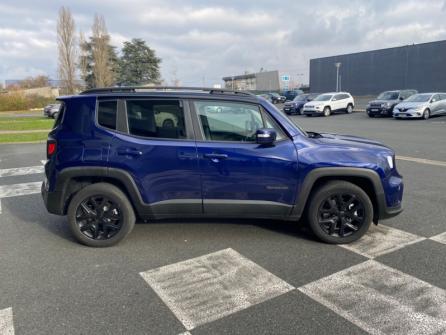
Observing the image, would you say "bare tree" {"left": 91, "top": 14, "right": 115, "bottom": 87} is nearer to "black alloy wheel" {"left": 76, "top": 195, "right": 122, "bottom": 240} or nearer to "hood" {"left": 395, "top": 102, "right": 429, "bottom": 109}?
"hood" {"left": 395, "top": 102, "right": 429, "bottom": 109}

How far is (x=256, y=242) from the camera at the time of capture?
4070 millimetres

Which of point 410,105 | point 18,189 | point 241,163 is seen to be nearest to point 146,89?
point 241,163

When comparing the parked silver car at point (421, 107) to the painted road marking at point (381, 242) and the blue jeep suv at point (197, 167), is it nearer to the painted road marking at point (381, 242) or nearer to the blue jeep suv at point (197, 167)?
the painted road marking at point (381, 242)

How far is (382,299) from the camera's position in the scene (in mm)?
2926

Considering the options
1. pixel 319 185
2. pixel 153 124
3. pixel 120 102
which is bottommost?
pixel 319 185

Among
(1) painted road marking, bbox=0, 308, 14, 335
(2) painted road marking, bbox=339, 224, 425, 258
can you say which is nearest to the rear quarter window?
(1) painted road marking, bbox=0, 308, 14, 335

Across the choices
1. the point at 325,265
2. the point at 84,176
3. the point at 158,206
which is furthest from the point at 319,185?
the point at 84,176

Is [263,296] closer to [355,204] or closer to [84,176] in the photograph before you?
[355,204]

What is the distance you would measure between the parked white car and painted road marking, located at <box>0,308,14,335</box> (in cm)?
2548

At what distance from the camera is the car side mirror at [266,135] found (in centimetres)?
365

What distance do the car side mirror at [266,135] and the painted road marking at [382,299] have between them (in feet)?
4.83

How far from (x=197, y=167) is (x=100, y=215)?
4.09 feet

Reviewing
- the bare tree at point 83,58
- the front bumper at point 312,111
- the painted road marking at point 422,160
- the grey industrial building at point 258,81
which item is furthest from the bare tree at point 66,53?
the grey industrial building at point 258,81

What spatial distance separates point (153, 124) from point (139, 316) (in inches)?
79.8
